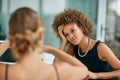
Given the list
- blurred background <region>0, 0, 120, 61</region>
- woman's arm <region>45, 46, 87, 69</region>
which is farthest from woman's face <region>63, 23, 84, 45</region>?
blurred background <region>0, 0, 120, 61</region>

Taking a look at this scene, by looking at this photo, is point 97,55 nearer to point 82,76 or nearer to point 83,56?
point 83,56

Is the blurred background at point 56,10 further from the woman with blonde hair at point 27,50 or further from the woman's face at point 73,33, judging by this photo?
the woman with blonde hair at point 27,50

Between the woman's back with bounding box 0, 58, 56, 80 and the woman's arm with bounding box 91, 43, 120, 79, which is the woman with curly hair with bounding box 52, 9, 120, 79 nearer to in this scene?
the woman's arm with bounding box 91, 43, 120, 79

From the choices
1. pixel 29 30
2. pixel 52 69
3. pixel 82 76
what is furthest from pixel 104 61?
pixel 29 30

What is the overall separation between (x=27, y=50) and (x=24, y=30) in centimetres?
10

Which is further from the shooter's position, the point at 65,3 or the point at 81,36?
the point at 65,3

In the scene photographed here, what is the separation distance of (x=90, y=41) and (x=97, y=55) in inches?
4.8

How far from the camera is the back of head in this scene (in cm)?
149

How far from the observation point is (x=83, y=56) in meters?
2.36

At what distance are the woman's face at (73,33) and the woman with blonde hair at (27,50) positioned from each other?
637 mm

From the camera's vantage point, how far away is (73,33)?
2.24 m

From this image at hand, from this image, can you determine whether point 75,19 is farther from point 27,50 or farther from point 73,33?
point 27,50

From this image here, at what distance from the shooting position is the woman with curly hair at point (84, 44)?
222cm

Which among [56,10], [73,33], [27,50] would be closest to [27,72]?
[27,50]
